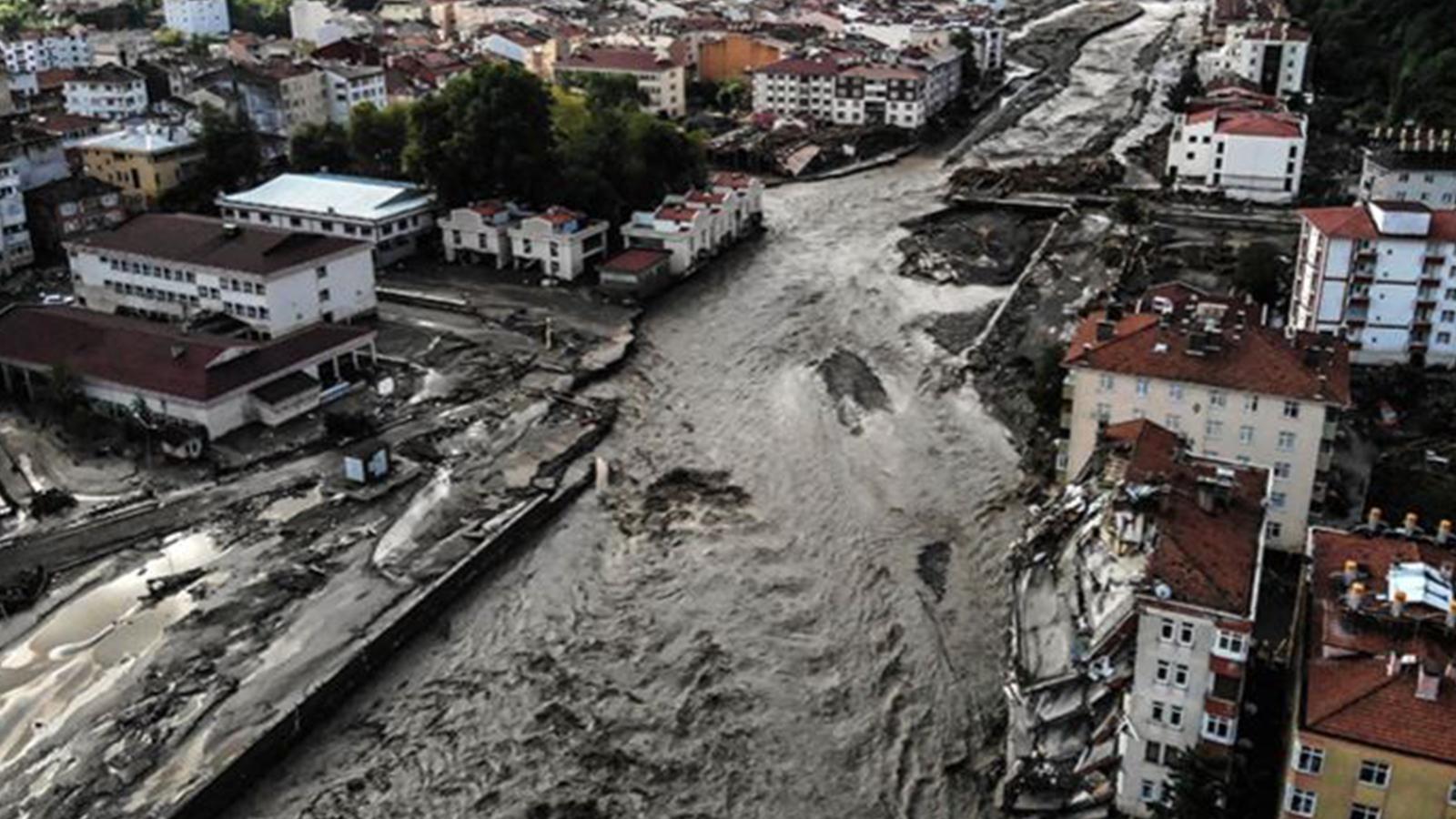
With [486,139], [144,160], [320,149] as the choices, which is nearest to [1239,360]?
[486,139]

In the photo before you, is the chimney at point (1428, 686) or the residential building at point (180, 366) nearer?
the chimney at point (1428, 686)

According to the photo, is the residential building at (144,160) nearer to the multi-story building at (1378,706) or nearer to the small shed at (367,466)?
the small shed at (367,466)

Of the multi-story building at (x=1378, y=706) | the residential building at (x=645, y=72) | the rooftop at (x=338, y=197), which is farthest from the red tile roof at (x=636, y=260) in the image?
the multi-story building at (x=1378, y=706)

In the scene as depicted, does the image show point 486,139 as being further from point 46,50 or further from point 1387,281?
point 46,50

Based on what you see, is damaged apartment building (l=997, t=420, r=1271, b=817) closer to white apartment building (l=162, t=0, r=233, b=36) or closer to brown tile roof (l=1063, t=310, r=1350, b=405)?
brown tile roof (l=1063, t=310, r=1350, b=405)

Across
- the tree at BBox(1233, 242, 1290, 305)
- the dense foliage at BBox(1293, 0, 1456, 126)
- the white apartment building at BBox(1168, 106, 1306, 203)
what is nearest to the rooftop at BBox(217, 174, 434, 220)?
the tree at BBox(1233, 242, 1290, 305)

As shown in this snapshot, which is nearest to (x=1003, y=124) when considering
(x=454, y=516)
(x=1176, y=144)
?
(x=1176, y=144)
